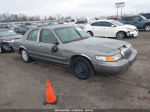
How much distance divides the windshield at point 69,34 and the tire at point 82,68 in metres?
0.84

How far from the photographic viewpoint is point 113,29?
1128 centimetres

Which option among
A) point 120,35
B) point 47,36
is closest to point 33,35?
point 47,36

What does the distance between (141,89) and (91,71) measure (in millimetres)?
1372

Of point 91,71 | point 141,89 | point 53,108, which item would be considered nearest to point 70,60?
point 91,71

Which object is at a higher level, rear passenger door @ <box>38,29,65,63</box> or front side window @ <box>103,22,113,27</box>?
front side window @ <box>103,22,113,27</box>

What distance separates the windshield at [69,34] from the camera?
16.1 ft

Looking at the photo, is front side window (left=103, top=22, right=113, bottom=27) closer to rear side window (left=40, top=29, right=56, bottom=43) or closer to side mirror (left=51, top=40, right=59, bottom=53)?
rear side window (left=40, top=29, right=56, bottom=43)

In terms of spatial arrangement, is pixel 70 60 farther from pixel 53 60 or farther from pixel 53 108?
pixel 53 108

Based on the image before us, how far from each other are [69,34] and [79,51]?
3.70ft

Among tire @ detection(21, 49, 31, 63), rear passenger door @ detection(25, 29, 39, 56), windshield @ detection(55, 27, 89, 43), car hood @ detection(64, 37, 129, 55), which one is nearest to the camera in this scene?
car hood @ detection(64, 37, 129, 55)

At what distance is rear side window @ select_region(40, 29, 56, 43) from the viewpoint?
499 centimetres

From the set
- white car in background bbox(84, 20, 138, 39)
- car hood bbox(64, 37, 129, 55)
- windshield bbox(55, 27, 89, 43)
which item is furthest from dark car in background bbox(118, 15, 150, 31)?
car hood bbox(64, 37, 129, 55)

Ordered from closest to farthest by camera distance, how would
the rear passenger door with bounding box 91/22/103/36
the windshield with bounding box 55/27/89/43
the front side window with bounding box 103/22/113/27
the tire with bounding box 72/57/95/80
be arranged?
the tire with bounding box 72/57/95/80 < the windshield with bounding box 55/27/89/43 < the front side window with bounding box 103/22/113/27 < the rear passenger door with bounding box 91/22/103/36

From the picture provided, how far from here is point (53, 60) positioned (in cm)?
507
